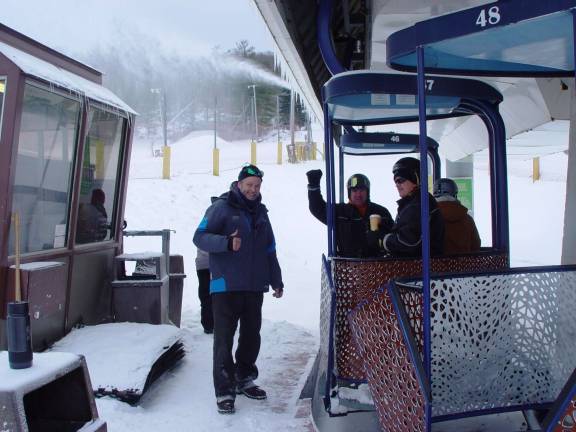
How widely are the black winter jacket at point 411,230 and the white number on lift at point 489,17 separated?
1.60m

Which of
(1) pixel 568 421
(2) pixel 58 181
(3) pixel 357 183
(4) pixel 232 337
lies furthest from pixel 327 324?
(2) pixel 58 181

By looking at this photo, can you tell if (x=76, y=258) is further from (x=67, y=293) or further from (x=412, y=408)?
(x=412, y=408)

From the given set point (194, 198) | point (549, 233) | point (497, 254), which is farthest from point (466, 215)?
point (194, 198)

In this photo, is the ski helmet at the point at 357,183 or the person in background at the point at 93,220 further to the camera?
the person in background at the point at 93,220

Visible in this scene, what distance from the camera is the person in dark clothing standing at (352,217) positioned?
480 centimetres

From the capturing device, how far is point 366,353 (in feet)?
11.0

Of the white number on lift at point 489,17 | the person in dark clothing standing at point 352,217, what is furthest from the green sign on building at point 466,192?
the white number on lift at point 489,17

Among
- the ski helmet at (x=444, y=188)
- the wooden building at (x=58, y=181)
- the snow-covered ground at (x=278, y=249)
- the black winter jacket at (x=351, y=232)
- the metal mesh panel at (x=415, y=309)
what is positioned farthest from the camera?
the ski helmet at (x=444, y=188)

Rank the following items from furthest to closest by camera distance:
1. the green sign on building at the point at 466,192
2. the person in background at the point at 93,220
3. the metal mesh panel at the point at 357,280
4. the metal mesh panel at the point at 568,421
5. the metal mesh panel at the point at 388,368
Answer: the green sign on building at the point at 466,192
the person in background at the point at 93,220
the metal mesh panel at the point at 357,280
the metal mesh panel at the point at 388,368
the metal mesh panel at the point at 568,421

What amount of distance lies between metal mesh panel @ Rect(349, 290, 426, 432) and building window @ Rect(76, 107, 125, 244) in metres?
3.30

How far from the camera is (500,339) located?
3.27 metres

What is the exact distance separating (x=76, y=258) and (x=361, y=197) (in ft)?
8.36

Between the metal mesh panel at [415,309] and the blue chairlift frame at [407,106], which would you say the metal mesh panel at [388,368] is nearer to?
the metal mesh panel at [415,309]

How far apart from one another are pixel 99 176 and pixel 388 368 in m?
3.96
